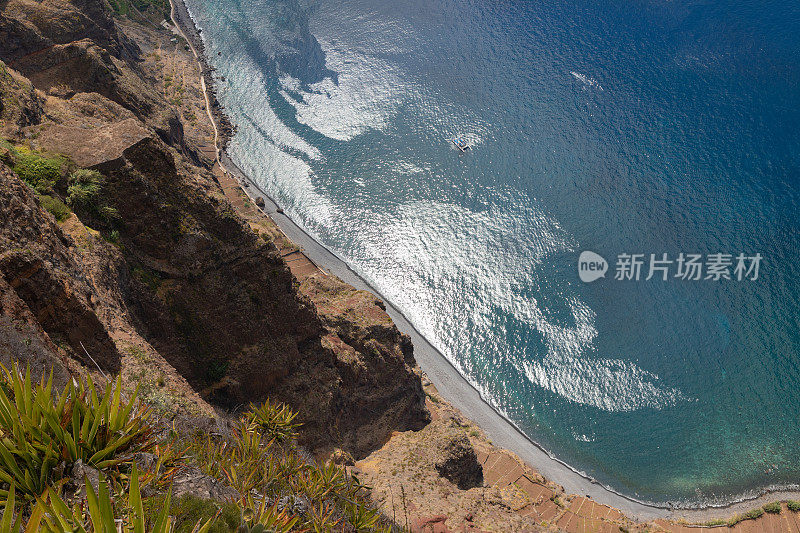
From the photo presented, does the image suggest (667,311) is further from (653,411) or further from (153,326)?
(153,326)

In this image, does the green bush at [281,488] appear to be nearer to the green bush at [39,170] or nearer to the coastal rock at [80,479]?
the coastal rock at [80,479]

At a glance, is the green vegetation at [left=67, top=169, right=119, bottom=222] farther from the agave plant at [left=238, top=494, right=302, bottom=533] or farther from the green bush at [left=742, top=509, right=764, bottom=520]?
the green bush at [left=742, top=509, right=764, bottom=520]

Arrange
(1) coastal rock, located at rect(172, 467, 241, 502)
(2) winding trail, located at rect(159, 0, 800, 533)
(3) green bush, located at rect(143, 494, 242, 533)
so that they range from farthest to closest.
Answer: (2) winding trail, located at rect(159, 0, 800, 533)
(1) coastal rock, located at rect(172, 467, 241, 502)
(3) green bush, located at rect(143, 494, 242, 533)

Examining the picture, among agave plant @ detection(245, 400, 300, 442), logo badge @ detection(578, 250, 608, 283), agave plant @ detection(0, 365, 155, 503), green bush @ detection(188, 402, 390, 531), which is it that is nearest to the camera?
agave plant @ detection(0, 365, 155, 503)

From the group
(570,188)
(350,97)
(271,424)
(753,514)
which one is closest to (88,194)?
(271,424)

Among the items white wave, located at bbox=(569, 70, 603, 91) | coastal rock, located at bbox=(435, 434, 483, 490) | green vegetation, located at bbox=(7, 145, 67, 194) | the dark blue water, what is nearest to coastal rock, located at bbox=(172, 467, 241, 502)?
green vegetation, located at bbox=(7, 145, 67, 194)

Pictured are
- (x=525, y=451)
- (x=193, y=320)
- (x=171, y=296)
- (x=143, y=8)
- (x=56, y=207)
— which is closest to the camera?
(x=56, y=207)

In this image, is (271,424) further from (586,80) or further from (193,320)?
(586,80)
